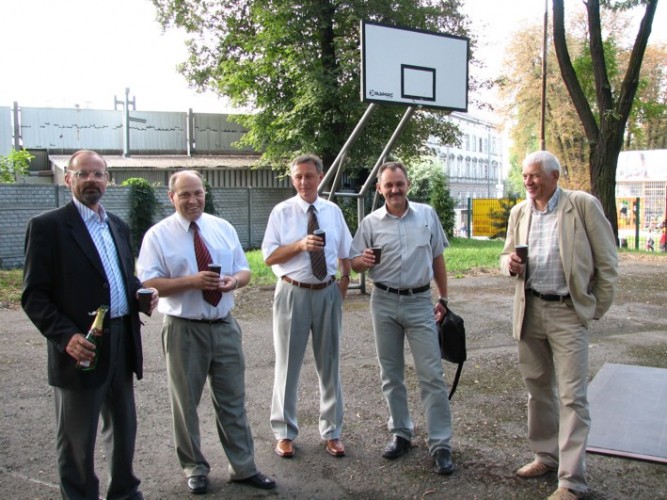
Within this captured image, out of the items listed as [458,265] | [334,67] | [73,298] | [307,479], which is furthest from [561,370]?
[334,67]

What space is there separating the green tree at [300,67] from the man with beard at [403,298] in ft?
56.4

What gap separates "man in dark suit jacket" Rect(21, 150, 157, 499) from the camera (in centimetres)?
317

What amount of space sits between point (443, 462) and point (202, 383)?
5.36ft

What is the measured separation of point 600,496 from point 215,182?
2515 cm

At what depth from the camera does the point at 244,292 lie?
36.8ft

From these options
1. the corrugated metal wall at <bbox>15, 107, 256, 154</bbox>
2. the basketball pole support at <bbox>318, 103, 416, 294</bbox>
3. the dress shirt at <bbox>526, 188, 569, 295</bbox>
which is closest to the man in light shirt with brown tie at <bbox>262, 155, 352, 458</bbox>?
the dress shirt at <bbox>526, 188, 569, 295</bbox>

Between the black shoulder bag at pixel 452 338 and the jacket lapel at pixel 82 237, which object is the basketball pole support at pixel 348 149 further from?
the jacket lapel at pixel 82 237

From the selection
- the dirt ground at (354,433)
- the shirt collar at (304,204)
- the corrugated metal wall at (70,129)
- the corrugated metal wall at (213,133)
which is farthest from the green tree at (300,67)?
the shirt collar at (304,204)

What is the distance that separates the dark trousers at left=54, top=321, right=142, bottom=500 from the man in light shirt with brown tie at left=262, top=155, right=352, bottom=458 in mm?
1165

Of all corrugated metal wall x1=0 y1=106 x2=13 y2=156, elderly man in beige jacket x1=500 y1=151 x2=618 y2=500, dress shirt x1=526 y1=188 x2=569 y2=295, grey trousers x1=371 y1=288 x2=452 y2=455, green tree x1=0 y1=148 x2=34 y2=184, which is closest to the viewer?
elderly man in beige jacket x1=500 y1=151 x2=618 y2=500

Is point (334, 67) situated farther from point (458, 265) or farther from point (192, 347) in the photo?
point (192, 347)

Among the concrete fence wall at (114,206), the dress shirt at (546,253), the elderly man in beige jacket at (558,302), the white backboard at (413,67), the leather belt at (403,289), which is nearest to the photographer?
the elderly man in beige jacket at (558,302)

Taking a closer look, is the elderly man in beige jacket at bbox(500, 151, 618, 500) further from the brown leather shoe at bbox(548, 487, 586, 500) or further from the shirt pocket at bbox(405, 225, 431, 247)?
the shirt pocket at bbox(405, 225, 431, 247)

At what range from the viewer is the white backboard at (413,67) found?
938cm
